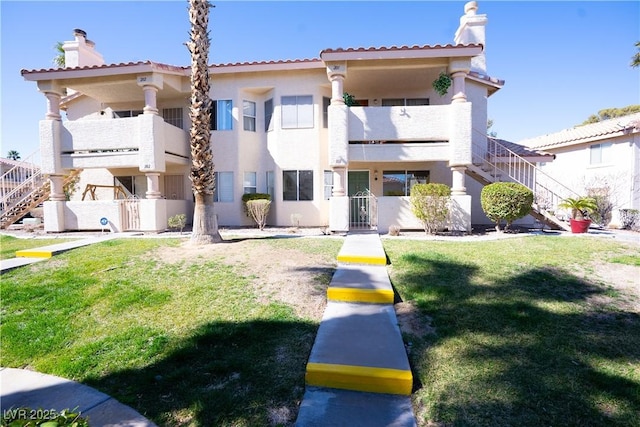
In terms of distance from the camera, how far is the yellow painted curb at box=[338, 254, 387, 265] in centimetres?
756

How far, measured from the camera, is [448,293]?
5.91 meters

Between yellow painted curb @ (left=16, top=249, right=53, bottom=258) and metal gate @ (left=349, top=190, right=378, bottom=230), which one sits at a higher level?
metal gate @ (left=349, top=190, right=378, bottom=230)

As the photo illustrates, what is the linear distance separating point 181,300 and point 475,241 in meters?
8.99

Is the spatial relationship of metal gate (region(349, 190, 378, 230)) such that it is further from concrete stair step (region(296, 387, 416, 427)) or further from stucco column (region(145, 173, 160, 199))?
concrete stair step (region(296, 387, 416, 427))

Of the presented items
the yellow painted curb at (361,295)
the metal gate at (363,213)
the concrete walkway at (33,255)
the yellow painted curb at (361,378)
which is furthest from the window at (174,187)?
the yellow painted curb at (361,378)

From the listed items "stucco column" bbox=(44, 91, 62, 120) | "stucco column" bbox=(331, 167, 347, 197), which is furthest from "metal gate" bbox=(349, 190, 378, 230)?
"stucco column" bbox=(44, 91, 62, 120)

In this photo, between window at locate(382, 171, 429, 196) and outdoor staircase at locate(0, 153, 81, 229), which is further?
window at locate(382, 171, 429, 196)

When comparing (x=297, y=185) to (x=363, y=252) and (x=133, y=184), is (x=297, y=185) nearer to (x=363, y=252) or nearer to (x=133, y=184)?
(x=363, y=252)

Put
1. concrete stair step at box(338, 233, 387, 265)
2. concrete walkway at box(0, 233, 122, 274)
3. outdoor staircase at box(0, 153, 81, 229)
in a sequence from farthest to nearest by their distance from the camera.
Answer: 1. outdoor staircase at box(0, 153, 81, 229)
2. concrete walkway at box(0, 233, 122, 274)
3. concrete stair step at box(338, 233, 387, 265)

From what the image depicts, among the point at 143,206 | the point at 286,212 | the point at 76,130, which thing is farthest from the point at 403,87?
the point at 76,130

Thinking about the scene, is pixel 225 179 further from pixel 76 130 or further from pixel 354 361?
pixel 354 361

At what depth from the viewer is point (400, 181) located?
16062 millimetres

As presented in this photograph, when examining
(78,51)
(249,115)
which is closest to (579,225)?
(249,115)

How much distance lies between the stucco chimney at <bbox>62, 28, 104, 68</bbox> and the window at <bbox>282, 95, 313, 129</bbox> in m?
12.1
